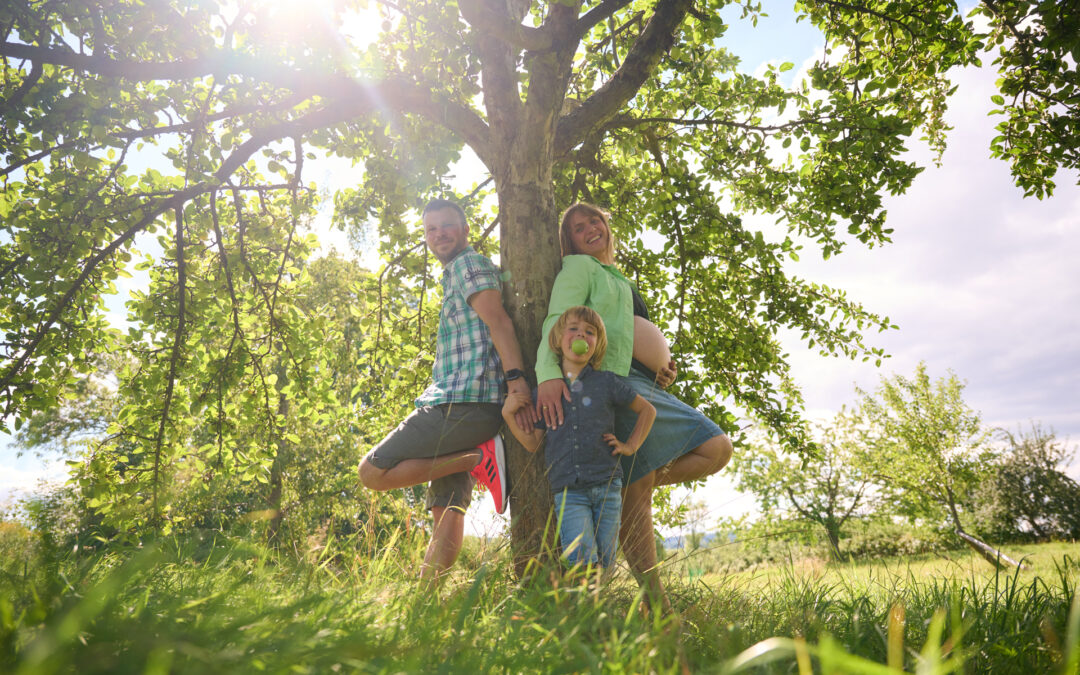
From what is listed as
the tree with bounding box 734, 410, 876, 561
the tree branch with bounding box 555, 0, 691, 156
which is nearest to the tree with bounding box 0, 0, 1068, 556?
the tree branch with bounding box 555, 0, 691, 156

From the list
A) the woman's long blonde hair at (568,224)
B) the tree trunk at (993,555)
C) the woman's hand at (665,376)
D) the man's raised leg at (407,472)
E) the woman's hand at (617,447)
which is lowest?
the tree trunk at (993,555)

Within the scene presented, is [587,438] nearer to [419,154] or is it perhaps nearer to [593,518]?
[593,518]

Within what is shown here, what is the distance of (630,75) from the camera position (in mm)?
4520

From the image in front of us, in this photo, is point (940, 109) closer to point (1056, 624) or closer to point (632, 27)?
point (632, 27)

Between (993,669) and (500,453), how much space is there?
7.97 ft

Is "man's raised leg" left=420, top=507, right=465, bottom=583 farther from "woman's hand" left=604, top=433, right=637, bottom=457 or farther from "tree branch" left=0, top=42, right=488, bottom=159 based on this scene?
"tree branch" left=0, top=42, right=488, bottom=159

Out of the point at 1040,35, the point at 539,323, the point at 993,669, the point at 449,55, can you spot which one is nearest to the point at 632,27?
the point at 449,55

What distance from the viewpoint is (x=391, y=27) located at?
5.75 metres

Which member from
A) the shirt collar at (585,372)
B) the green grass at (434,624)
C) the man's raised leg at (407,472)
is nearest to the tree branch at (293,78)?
the shirt collar at (585,372)

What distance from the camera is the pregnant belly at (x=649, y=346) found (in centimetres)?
354

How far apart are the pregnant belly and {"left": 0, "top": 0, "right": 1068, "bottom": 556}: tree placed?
0.68 m

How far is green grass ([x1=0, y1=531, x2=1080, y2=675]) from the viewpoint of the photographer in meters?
1.08

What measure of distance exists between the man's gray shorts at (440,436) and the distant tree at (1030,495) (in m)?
30.2

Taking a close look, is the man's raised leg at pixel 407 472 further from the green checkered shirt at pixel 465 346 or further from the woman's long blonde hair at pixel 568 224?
the woman's long blonde hair at pixel 568 224
